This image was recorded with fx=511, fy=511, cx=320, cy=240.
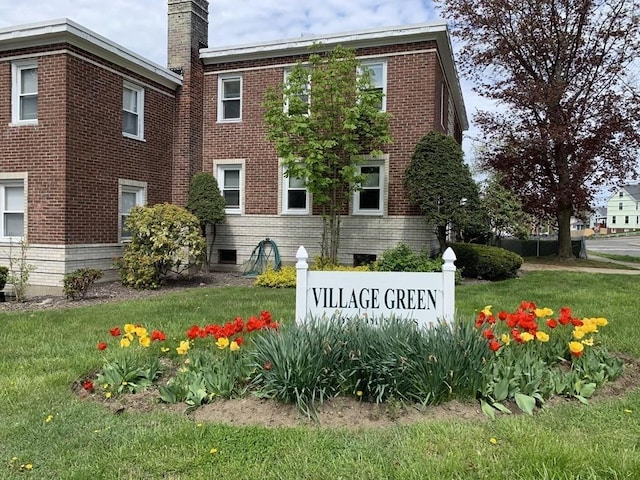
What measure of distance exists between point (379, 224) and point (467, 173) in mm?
2724

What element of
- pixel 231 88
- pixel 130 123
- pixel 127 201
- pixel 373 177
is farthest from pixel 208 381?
pixel 231 88

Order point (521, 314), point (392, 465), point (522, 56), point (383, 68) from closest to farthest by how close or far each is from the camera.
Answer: point (392, 465), point (521, 314), point (383, 68), point (522, 56)

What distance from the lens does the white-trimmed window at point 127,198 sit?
13367 mm

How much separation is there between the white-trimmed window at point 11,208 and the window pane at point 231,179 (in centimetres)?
546

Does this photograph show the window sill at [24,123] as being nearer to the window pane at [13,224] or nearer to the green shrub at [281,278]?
the window pane at [13,224]

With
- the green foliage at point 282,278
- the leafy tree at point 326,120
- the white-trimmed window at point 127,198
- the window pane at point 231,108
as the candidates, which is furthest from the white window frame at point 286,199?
the white-trimmed window at point 127,198

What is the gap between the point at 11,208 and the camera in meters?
12.6

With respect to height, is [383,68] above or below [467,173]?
above

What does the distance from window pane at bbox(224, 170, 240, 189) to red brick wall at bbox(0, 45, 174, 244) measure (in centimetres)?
301

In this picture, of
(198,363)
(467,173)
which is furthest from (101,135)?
(198,363)

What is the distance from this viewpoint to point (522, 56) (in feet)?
61.1

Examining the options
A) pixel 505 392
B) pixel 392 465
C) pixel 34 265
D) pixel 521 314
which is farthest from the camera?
pixel 34 265

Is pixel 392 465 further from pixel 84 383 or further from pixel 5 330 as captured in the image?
pixel 5 330

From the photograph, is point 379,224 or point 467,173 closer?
point 467,173
